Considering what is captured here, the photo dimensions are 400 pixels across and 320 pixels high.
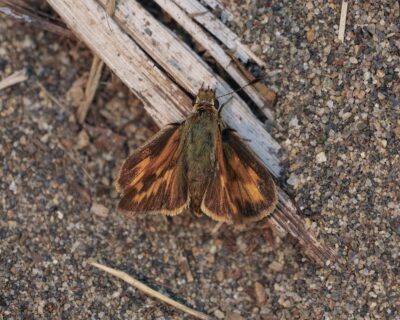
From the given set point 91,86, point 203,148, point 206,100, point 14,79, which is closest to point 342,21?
point 206,100

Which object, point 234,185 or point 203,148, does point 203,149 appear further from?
point 234,185

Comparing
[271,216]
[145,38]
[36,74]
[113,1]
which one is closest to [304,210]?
[271,216]

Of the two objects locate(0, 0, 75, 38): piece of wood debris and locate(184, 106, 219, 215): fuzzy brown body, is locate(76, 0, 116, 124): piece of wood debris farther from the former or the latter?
locate(184, 106, 219, 215): fuzzy brown body

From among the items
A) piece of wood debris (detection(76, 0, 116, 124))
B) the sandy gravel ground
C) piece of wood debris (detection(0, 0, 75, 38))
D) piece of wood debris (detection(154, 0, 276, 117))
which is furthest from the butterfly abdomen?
piece of wood debris (detection(0, 0, 75, 38))

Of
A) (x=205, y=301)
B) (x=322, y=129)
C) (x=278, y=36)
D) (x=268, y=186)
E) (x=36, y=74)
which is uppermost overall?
(x=278, y=36)

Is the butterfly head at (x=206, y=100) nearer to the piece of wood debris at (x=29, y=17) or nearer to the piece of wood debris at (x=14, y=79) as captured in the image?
the piece of wood debris at (x=29, y=17)

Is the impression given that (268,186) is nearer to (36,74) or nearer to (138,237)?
(138,237)
